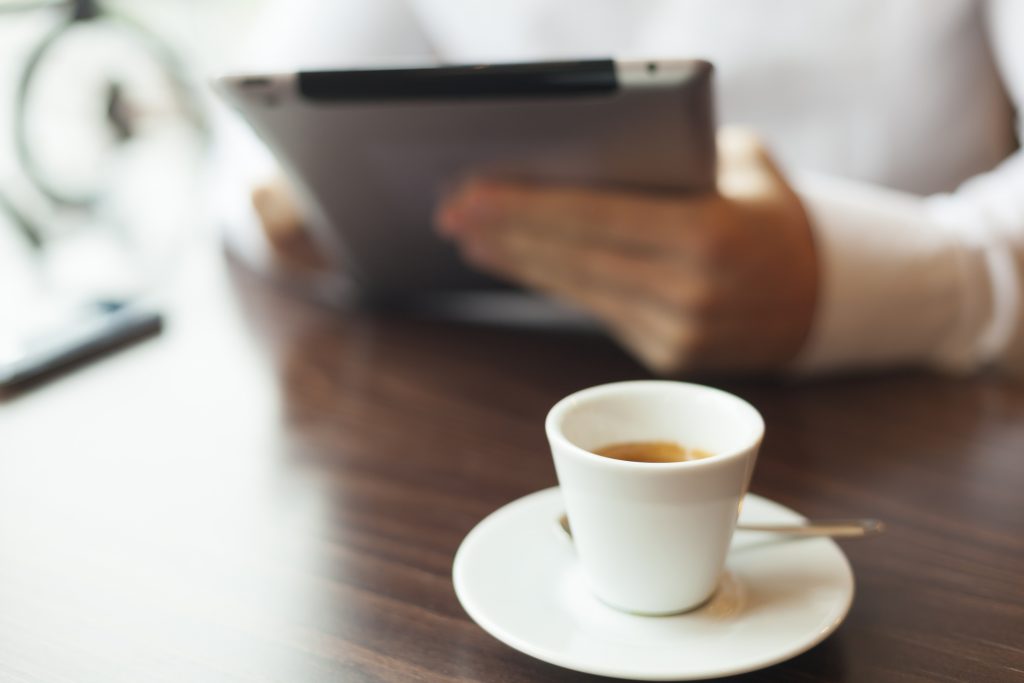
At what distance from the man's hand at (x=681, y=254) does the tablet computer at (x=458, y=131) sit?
17 millimetres

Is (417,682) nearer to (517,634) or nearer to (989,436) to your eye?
(517,634)

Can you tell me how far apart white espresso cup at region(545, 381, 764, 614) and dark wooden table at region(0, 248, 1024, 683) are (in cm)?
4

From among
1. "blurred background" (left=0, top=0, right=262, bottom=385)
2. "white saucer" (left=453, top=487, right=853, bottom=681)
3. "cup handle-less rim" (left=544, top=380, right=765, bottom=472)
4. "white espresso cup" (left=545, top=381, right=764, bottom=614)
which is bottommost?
"blurred background" (left=0, top=0, right=262, bottom=385)

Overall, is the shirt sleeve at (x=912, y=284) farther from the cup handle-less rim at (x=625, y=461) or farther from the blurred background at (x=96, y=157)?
the blurred background at (x=96, y=157)

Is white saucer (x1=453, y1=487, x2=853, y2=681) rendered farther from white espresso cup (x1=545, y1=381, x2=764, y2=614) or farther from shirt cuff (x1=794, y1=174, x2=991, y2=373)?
shirt cuff (x1=794, y1=174, x2=991, y2=373)

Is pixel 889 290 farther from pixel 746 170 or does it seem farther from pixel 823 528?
pixel 823 528

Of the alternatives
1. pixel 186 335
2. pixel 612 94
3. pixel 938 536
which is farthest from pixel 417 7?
pixel 938 536

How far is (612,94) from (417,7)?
0.74 m

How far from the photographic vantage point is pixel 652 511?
1.13ft

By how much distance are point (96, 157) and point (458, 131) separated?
1.85 metres

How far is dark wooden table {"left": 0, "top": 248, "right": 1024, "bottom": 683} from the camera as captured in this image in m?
0.36

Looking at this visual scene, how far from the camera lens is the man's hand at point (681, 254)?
2.13 ft

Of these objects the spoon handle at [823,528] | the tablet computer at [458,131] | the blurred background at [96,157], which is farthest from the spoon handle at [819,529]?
the blurred background at [96,157]

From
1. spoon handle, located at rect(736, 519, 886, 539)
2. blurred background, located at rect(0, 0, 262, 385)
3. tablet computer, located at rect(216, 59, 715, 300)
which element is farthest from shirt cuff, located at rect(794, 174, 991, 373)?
blurred background, located at rect(0, 0, 262, 385)
